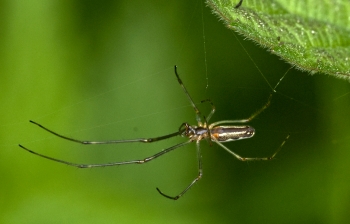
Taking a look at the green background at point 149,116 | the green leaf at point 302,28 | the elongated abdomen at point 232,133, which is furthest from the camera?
the green background at point 149,116

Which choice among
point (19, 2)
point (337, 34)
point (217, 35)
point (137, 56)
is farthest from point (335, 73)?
point (19, 2)

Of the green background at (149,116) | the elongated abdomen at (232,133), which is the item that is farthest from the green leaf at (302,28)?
Answer: the green background at (149,116)

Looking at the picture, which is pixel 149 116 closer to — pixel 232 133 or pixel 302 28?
pixel 232 133

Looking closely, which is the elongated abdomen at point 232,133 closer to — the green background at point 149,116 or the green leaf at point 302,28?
the green background at point 149,116

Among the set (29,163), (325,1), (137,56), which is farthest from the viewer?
(137,56)

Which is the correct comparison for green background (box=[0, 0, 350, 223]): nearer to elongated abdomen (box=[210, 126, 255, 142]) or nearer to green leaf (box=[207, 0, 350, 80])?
elongated abdomen (box=[210, 126, 255, 142])

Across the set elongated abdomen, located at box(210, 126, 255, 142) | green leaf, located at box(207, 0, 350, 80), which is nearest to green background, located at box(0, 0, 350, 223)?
elongated abdomen, located at box(210, 126, 255, 142)

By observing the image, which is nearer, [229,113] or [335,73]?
[335,73]

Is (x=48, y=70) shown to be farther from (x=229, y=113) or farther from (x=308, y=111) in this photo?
(x=308, y=111)
